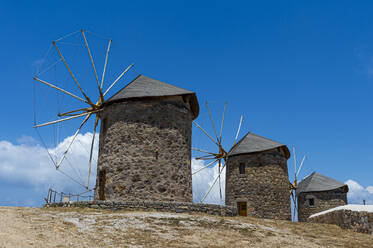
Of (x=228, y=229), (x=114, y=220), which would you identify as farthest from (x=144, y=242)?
(x=228, y=229)

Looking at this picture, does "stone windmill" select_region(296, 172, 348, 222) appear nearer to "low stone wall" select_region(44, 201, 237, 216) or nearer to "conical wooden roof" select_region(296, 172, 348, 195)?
"conical wooden roof" select_region(296, 172, 348, 195)

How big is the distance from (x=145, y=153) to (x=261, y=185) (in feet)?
35.1

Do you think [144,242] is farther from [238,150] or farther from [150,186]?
[238,150]

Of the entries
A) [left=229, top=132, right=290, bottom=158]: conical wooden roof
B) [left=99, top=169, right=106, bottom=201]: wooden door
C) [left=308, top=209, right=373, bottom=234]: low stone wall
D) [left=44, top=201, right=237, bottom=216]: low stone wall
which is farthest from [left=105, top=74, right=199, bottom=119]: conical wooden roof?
[left=308, top=209, right=373, bottom=234]: low stone wall

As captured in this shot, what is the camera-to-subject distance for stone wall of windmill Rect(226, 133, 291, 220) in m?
23.2

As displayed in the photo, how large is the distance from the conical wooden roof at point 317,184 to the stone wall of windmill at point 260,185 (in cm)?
601

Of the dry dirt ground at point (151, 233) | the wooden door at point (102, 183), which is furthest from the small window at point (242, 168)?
the dry dirt ground at point (151, 233)

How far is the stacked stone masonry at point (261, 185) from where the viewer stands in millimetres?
23156

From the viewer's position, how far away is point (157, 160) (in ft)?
53.4

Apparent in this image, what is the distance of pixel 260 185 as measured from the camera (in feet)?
76.5

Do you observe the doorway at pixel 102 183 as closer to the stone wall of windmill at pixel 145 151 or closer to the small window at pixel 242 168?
the stone wall of windmill at pixel 145 151

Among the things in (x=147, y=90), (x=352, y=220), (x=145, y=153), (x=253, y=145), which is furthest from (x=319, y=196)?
(x=147, y=90)

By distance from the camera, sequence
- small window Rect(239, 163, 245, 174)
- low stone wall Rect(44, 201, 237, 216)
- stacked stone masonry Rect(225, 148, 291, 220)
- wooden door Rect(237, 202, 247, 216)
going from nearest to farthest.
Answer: low stone wall Rect(44, 201, 237, 216) < stacked stone masonry Rect(225, 148, 291, 220) < wooden door Rect(237, 202, 247, 216) < small window Rect(239, 163, 245, 174)

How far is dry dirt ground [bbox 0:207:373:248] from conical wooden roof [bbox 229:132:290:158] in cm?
1186
